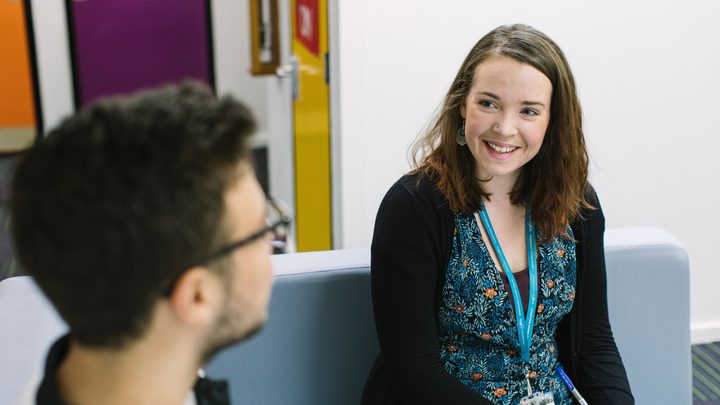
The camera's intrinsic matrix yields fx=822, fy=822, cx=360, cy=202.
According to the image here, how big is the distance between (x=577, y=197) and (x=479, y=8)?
2.89 feet

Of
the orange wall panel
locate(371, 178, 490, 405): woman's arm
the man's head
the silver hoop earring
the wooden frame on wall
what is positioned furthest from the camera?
the orange wall panel

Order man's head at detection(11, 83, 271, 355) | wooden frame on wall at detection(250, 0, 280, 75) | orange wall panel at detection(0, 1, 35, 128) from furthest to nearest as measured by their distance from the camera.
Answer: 1. orange wall panel at detection(0, 1, 35, 128)
2. wooden frame on wall at detection(250, 0, 280, 75)
3. man's head at detection(11, 83, 271, 355)

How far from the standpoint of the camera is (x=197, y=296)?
2.63ft

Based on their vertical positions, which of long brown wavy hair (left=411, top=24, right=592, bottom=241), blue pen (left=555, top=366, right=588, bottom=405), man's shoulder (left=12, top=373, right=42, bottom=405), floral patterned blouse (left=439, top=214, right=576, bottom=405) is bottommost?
blue pen (left=555, top=366, right=588, bottom=405)

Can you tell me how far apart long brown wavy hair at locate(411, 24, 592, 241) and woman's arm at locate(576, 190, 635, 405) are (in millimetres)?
60

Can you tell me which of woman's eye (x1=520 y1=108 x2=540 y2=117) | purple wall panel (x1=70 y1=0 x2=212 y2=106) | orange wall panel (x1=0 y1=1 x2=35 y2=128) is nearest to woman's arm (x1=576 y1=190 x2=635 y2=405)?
woman's eye (x1=520 y1=108 x2=540 y2=117)

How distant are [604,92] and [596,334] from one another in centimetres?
105

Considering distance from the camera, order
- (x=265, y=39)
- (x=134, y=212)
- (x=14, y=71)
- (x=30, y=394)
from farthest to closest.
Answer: (x=14, y=71) < (x=265, y=39) < (x=30, y=394) < (x=134, y=212)

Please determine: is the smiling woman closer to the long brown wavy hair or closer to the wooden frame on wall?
the long brown wavy hair

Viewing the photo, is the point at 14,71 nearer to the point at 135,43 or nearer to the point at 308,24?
the point at 135,43

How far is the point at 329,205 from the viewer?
8.75 feet

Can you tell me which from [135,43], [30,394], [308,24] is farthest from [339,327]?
[135,43]

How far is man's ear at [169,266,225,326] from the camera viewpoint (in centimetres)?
78

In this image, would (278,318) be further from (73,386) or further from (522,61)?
(73,386)
